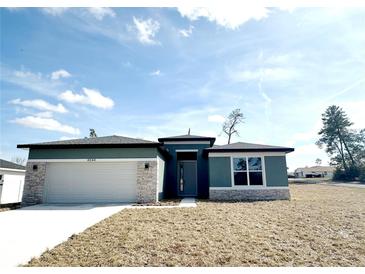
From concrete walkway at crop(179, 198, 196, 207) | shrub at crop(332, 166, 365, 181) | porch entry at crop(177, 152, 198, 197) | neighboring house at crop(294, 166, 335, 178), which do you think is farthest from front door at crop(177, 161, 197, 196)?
neighboring house at crop(294, 166, 335, 178)

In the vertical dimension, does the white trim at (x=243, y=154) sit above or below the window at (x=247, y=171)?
above

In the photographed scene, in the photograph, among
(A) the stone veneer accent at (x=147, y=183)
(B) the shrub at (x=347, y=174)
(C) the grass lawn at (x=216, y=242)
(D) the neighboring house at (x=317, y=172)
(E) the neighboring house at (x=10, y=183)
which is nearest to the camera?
(C) the grass lawn at (x=216, y=242)

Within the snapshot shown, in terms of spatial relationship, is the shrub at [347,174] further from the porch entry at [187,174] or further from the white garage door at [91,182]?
the white garage door at [91,182]

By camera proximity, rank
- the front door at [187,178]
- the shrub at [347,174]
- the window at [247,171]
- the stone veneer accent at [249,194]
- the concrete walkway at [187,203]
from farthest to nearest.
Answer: the shrub at [347,174] < the front door at [187,178] < the window at [247,171] < the stone veneer accent at [249,194] < the concrete walkway at [187,203]

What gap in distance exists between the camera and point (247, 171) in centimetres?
1250

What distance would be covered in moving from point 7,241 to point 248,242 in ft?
18.2

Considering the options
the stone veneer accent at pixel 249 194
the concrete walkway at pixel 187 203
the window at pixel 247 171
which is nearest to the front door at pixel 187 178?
the stone veneer accent at pixel 249 194

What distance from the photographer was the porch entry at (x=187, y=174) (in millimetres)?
15477

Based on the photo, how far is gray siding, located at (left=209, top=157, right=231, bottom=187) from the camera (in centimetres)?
1235

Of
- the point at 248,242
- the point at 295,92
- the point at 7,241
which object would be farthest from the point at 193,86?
the point at 7,241

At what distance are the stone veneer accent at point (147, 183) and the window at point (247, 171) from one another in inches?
185

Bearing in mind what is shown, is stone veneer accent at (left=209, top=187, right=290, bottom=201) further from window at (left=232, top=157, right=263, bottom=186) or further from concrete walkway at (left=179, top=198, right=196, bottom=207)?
concrete walkway at (left=179, top=198, right=196, bottom=207)

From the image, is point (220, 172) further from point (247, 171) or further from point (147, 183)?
point (147, 183)

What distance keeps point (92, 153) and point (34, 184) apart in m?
3.44
